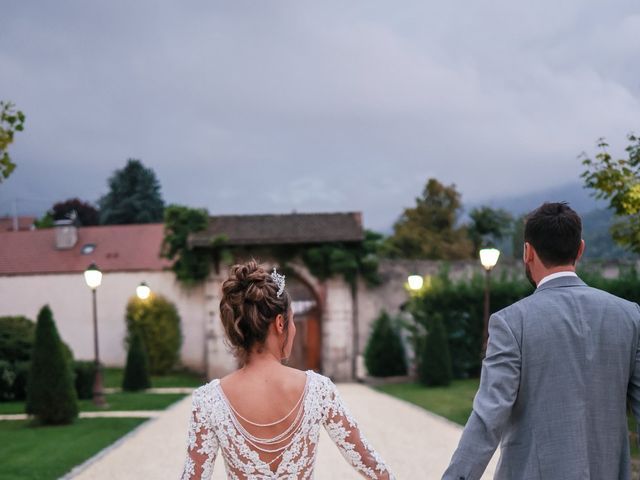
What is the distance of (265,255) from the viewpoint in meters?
23.7

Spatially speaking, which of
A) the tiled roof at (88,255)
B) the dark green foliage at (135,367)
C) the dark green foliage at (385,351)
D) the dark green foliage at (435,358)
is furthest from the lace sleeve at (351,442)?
the tiled roof at (88,255)

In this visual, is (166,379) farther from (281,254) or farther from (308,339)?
(308,339)

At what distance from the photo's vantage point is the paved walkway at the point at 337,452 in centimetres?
832

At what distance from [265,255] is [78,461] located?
14793 mm

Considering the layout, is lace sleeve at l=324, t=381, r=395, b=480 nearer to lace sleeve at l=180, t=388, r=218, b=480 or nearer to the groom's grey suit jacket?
the groom's grey suit jacket

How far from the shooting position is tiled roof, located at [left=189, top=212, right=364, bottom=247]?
23156 millimetres

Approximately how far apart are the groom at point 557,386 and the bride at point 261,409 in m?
0.49

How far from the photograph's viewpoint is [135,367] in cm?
1911

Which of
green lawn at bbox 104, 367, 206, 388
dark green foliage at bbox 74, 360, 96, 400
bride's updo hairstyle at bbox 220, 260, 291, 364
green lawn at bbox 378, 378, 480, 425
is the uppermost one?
bride's updo hairstyle at bbox 220, 260, 291, 364

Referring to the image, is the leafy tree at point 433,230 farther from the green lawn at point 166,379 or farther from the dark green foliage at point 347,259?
the green lawn at point 166,379

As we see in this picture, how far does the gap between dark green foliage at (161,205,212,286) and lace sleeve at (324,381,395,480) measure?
20.8 m

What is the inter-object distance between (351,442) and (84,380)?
16.2 metres

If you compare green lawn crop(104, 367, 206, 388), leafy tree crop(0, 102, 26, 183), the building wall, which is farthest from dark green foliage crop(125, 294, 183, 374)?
leafy tree crop(0, 102, 26, 183)

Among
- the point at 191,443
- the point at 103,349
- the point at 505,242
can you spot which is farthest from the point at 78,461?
the point at 505,242
